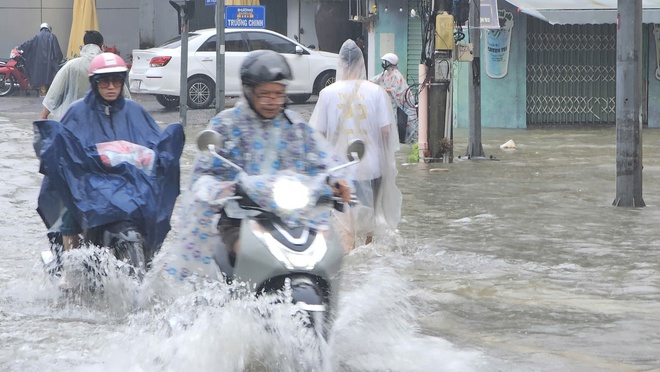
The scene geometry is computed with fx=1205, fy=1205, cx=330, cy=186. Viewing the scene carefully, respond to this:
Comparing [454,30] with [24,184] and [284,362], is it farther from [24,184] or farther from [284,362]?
[284,362]

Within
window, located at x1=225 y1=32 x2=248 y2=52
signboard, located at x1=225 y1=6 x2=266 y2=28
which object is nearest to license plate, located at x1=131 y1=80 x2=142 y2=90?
window, located at x1=225 y1=32 x2=248 y2=52

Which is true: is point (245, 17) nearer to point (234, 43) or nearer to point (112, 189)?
point (234, 43)

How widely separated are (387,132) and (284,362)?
4.11 m

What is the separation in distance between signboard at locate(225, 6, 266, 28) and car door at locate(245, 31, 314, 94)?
12.2 feet

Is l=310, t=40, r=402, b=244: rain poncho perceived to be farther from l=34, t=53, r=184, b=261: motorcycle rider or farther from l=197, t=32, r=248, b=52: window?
l=197, t=32, r=248, b=52: window

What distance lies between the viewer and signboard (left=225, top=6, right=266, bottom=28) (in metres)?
20.8

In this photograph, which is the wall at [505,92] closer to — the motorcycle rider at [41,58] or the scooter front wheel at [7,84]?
the motorcycle rider at [41,58]

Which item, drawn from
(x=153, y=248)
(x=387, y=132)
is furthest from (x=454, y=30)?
(x=153, y=248)

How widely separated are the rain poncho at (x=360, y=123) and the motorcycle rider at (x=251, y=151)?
317cm

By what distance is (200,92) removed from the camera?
79.4 feet

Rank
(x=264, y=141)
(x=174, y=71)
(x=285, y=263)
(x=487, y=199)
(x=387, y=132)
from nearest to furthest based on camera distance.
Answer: (x=285, y=263), (x=264, y=141), (x=387, y=132), (x=487, y=199), (x=174, y=71)

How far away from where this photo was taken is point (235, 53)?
2472 centimetres

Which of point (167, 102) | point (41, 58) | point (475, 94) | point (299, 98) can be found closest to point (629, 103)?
point (475, 94)

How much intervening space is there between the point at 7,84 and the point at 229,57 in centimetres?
721
